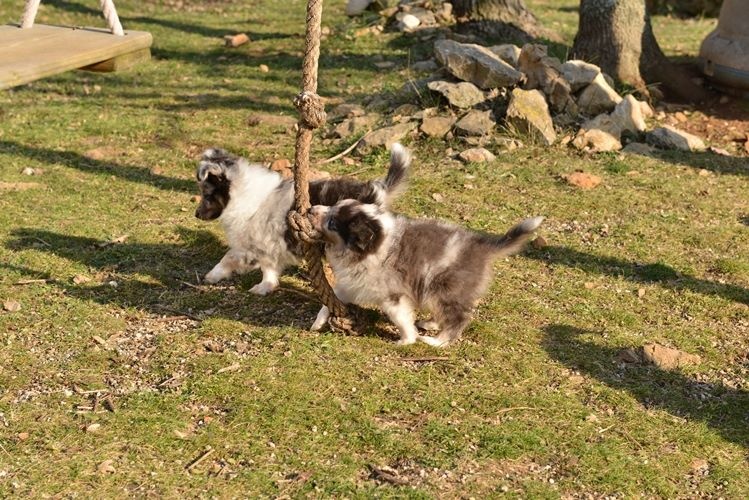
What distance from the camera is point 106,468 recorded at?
470 cm

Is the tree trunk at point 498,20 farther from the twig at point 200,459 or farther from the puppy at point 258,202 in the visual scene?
the twig at point 200,459

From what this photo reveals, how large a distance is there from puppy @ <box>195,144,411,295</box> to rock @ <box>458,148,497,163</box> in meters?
2.69

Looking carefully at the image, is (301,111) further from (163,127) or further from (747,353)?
(163,127)

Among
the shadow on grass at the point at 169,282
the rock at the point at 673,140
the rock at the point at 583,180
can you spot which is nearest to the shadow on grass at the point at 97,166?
the shadow on grass at the point at 169,282

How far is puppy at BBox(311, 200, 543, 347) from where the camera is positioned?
5793 mm

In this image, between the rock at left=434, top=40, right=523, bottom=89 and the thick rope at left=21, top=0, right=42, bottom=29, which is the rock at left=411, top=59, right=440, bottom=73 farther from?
the thick rope at left=21, top=0, right=42, bottom=29

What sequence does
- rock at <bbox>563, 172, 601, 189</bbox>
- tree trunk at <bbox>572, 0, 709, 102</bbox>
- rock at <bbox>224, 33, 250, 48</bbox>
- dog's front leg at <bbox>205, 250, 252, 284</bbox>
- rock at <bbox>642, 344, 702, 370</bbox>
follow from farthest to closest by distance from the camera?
rock at <bbox>224, 33, 250, 48</bbox>, tree trunk at <bbox>572, 0, 709, 102</bbox>, rock at <bbox>563, 172, 601, 189</bbox>, dog's front leg at <bbox>205, 250, 252, 284</bbox>, rock at <bbox>642, 344, 702, 370</bbox>

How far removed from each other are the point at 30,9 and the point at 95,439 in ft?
11.1

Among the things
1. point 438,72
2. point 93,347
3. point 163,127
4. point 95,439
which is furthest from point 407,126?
point 95,439

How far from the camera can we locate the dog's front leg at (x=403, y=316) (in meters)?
5.86

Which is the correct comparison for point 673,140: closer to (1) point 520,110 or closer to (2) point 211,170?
(1) point 520,110

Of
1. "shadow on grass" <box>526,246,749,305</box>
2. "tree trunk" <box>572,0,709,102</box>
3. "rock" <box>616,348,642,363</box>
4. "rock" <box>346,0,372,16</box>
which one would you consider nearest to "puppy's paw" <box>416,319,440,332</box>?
"rock" <box>616,348,642,363</box>

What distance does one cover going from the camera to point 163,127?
10.7 meters

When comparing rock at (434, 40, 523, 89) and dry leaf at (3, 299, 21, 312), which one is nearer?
dry leaf at (3, 299, 21, 312)
